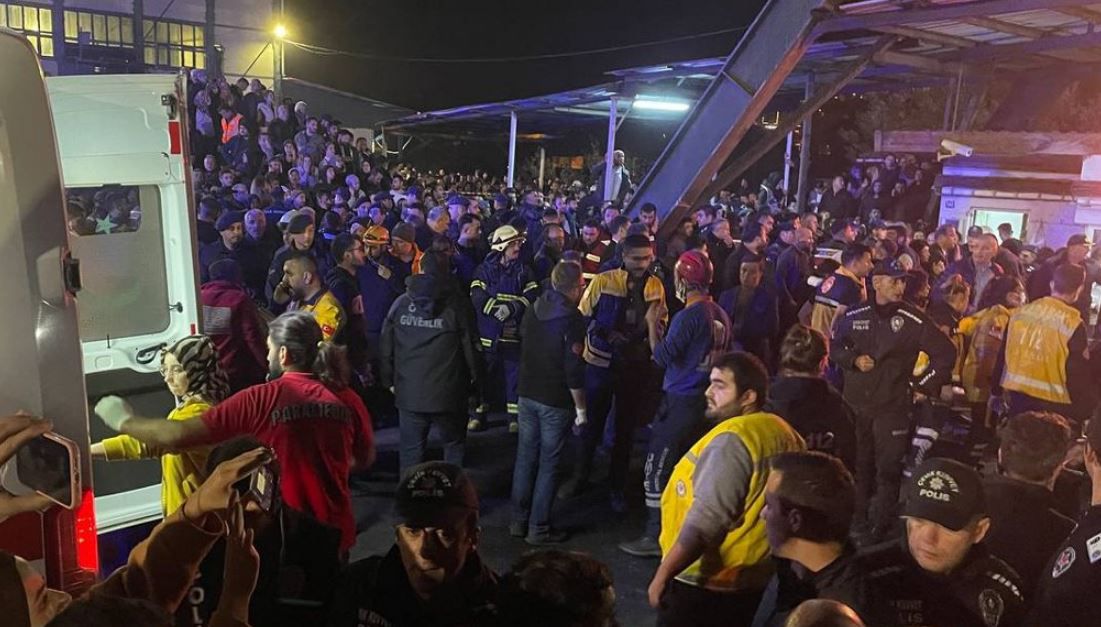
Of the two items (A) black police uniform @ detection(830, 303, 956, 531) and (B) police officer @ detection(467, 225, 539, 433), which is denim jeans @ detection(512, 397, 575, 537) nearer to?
(B) police officer @ detection(467, 225, 539, 433)

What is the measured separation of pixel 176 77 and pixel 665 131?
23318 mm

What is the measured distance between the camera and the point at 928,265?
32.4ft

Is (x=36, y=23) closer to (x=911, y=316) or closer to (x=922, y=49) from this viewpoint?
(x=922, y=49)

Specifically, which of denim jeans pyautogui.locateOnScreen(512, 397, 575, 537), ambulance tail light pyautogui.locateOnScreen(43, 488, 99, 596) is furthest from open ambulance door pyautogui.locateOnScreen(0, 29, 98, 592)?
denim jeans pyautogui.locateOnScreen(512, 397, 575, 537)

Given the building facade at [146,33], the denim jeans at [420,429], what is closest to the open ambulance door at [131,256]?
the denim jeans at [420,429]

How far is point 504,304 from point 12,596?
5791 millimetres

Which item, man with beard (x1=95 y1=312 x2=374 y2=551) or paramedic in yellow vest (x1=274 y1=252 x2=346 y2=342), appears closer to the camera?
man with beard (x1=95 y1=312 x2=374 y2=551)

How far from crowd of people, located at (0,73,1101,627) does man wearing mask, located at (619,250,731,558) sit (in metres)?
0.02

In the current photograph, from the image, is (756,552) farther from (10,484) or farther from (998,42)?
(998,42)

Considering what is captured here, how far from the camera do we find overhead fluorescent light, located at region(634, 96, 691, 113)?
49.1 ft

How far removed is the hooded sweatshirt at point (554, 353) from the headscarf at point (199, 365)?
2366mm

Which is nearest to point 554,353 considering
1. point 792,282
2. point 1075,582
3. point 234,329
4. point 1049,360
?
point 234,329

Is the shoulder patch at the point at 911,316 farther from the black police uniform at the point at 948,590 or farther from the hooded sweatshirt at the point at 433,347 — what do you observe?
the black police uniform at the point at 948,590

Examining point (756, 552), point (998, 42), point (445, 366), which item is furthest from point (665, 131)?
point (756, 552)
